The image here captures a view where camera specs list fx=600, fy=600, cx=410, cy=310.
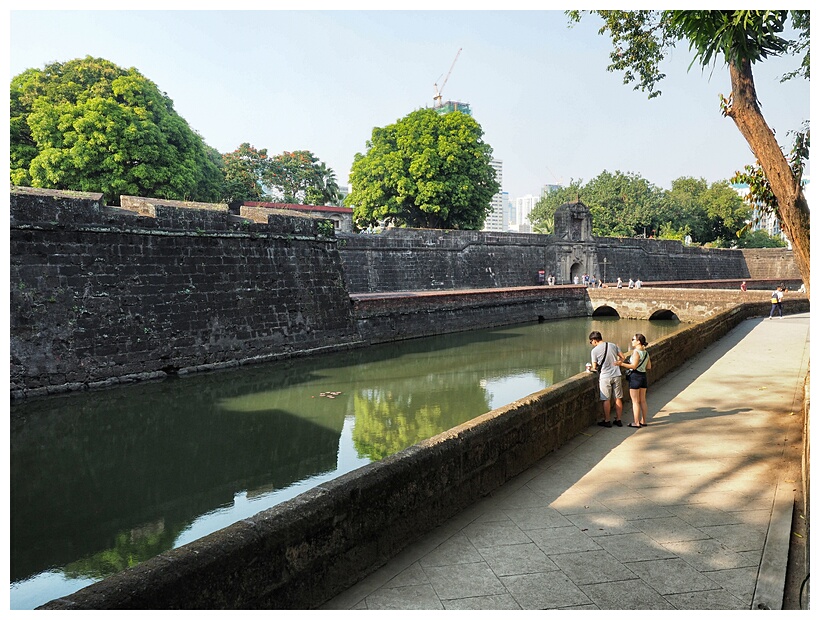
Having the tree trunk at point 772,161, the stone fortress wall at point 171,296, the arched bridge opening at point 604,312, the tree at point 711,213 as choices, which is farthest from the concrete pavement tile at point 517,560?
the tree at point 711,213

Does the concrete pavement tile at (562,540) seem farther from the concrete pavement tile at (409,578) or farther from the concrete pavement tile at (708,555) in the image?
the concrete pavement tile at (409,578)

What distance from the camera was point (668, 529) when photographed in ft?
11.5

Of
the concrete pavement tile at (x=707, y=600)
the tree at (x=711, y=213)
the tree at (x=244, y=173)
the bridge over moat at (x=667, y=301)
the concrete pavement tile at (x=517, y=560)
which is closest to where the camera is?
the concrete pavement tile at (x=707, y=600)

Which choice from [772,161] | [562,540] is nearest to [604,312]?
[772,161]

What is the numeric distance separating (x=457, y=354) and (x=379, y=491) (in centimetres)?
1103

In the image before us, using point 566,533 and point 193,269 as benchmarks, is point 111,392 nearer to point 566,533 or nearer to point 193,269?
point 193,269

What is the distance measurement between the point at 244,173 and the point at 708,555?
34356mm

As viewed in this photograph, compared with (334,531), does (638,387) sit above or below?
above

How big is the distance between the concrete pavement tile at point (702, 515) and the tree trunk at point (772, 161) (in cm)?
155

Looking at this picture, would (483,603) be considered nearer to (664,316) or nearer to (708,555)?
(708,555)

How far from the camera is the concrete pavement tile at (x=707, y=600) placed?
2652 mm

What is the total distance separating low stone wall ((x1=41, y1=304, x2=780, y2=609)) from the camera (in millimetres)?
2254

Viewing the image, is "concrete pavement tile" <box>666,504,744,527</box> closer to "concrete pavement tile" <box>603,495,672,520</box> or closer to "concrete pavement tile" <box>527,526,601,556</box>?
"concrete pavement tile" <box>603,495,672,520</box>

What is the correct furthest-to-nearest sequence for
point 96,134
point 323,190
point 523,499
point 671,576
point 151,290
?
point 323,190
point 96,134
point 151,290
point 523,499
point 671,576
